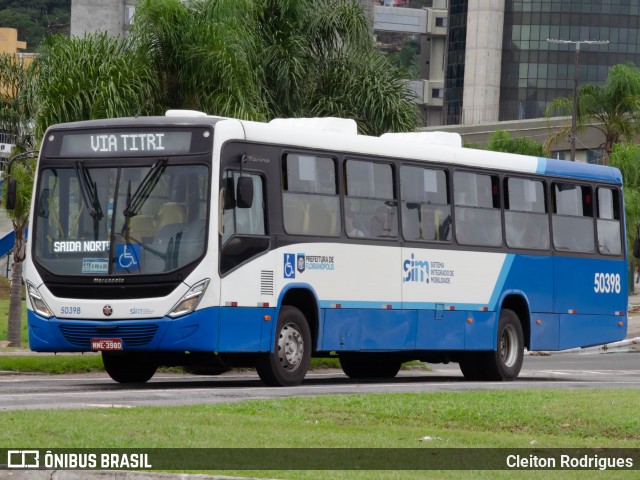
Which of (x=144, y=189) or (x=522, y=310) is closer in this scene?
(x=144, y=189)

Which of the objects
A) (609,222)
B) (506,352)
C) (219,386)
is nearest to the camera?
(219,386)

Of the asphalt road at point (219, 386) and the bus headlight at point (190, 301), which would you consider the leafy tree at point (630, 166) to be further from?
the bus headlight at point (190, 301)

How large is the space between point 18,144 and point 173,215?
19.4m

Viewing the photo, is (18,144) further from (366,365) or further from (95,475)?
(95,475)

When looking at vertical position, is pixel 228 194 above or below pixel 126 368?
above

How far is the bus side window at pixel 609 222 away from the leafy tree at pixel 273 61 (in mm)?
7175

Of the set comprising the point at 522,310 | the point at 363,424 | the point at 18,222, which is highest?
the point at 18,222

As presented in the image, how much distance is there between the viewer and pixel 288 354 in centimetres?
1989

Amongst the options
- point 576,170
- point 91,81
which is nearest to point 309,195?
point 576,170

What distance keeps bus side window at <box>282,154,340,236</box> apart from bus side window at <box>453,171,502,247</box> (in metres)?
2.88

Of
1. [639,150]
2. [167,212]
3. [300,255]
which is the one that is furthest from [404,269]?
[639,150]

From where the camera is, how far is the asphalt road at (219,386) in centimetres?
1661

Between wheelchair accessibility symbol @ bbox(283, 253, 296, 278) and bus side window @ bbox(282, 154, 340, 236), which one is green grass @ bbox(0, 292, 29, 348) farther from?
wheelchair accessibility symbol @ bbox(283, 253, 296, 278)

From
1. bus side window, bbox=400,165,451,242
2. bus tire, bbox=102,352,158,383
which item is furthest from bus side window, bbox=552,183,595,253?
bus tire, bbox=102,352,158,383
